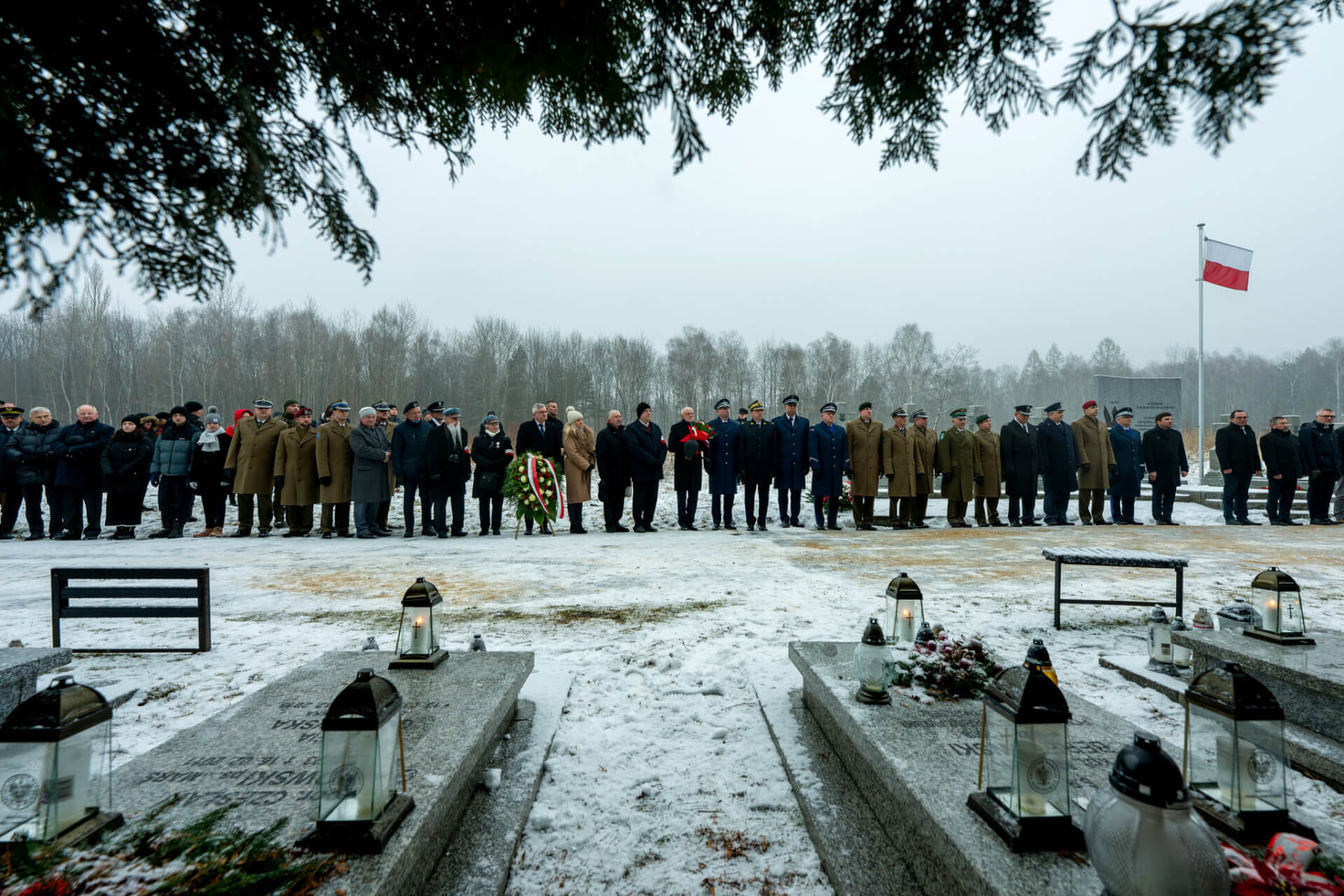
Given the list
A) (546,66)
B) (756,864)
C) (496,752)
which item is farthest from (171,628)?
(546,66)

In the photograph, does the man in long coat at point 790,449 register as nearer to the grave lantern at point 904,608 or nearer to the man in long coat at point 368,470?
the man in long coat at point 368,470

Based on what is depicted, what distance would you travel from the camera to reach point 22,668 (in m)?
3.07

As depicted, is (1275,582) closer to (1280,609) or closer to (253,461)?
(1280,609)

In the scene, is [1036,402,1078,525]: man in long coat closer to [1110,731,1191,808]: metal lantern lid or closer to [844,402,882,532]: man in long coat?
[844,402,882,532]: man in long coat

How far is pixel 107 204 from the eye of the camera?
5.32ft

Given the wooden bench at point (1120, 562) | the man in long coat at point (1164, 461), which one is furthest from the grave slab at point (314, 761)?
the man in long coat at point (1164, 461)

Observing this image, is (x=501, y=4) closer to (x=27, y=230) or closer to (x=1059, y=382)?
(x=27, y=230)

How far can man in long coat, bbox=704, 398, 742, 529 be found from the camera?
10930 mm

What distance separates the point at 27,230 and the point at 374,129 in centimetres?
85

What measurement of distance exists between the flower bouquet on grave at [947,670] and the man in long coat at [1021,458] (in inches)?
362

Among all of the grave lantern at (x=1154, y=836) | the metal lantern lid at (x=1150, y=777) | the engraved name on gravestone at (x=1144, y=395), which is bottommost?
the grave lantern at (x=1154, y=836)

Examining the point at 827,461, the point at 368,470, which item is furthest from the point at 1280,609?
the point at 368,470

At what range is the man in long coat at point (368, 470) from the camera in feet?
32.7

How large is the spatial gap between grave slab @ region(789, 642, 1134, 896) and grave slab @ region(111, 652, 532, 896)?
1.48m
